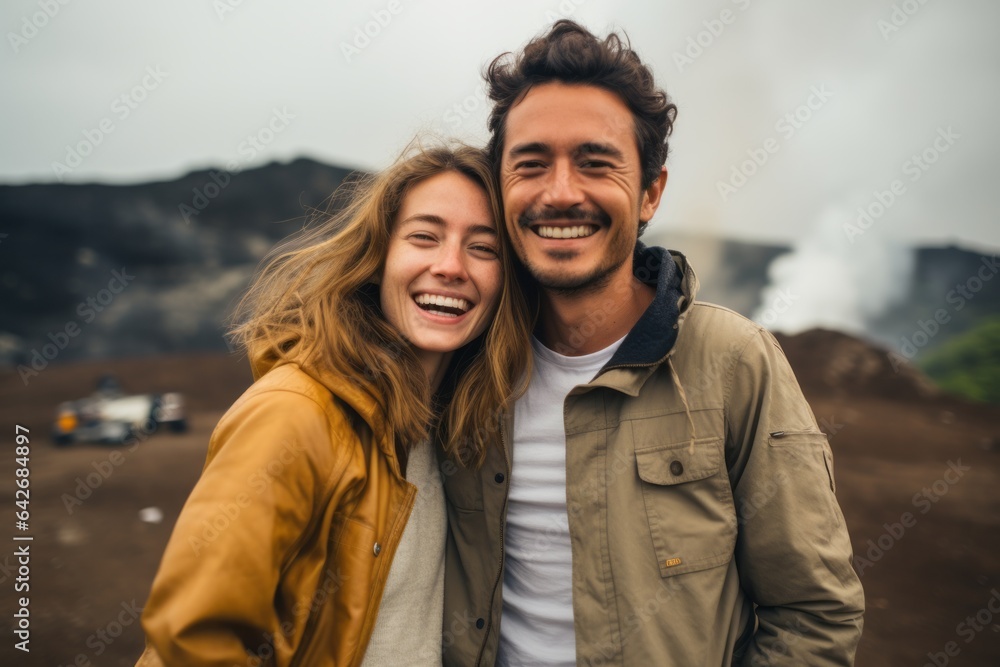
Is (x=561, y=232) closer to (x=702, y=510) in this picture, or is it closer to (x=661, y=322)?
(x=661, y=322)

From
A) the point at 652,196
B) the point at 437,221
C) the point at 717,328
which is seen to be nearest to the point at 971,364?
the point at 652,196

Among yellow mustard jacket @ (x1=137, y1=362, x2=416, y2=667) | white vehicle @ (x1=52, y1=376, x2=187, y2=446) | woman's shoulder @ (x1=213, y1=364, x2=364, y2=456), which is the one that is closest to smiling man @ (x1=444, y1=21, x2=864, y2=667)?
yellow mustard jacket @ (x1=137, y1=362, x2=416, y2=667)

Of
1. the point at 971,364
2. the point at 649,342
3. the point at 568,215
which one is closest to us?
the point at 649,342

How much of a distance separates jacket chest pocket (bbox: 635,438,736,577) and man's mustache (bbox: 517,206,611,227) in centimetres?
77

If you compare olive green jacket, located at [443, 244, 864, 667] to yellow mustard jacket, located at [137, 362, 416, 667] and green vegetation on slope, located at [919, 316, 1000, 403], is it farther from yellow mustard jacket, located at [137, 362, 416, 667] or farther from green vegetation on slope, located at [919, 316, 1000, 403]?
green vegetation on slope, located at [919, 316, 1000, 403]

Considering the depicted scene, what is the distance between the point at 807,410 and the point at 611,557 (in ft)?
2.35

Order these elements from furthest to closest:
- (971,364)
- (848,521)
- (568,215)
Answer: (971,364) < (848,521) < (568,215)

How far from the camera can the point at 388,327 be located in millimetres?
2082

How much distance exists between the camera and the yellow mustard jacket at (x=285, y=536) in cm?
136

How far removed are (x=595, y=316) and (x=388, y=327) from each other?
70cm

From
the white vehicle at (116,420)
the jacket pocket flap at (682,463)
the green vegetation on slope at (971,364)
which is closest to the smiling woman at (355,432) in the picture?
the jacket pocket flap at (682,463)

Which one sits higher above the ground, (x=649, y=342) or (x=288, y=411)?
(x=649, y=342)

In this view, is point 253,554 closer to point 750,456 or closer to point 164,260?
point 750,456

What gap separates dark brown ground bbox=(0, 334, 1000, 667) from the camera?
14.5 feet
